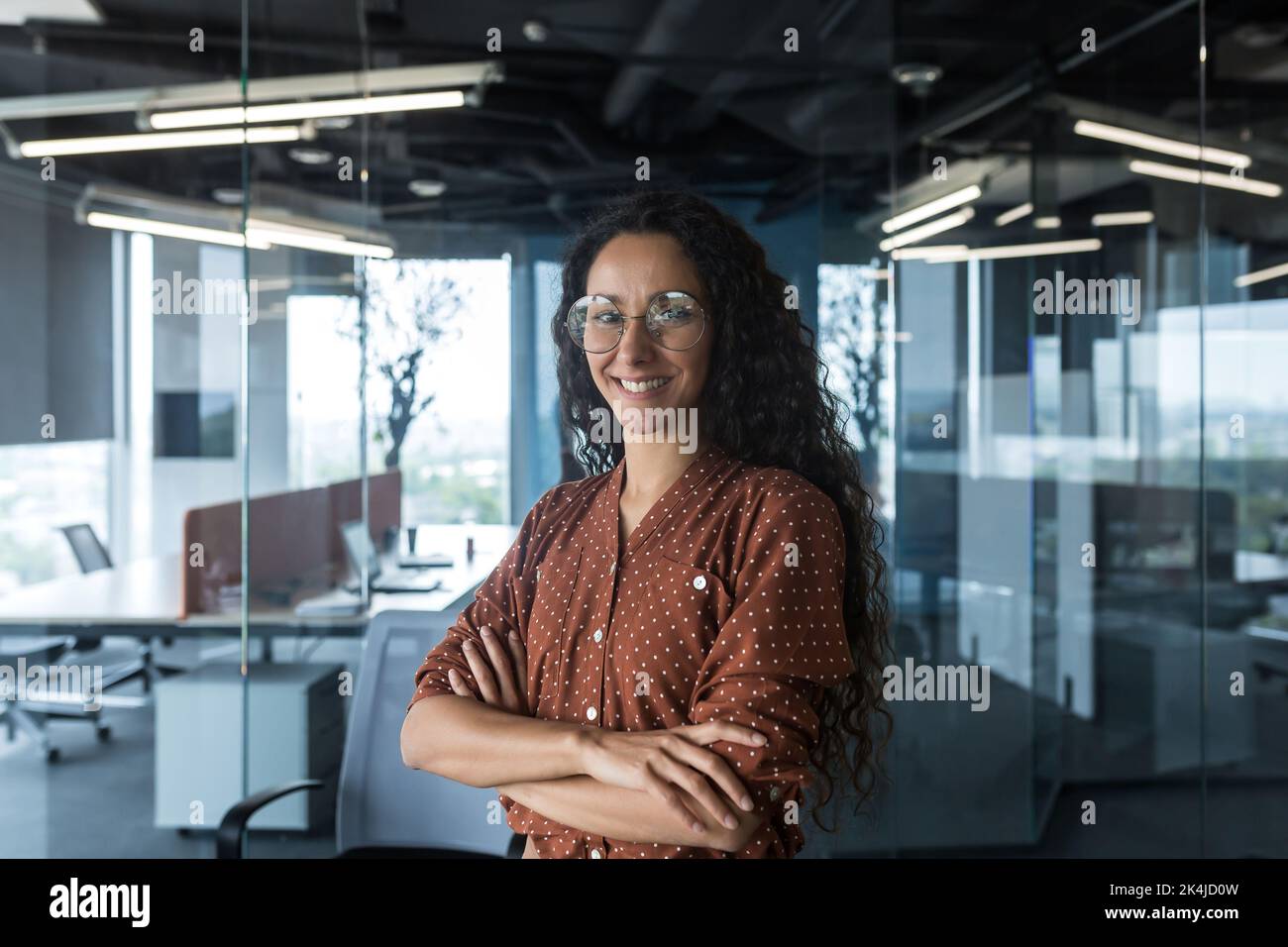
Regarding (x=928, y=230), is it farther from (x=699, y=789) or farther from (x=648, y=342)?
(x=699, y=789)

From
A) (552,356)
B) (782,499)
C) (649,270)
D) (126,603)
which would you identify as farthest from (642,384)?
(126,603)

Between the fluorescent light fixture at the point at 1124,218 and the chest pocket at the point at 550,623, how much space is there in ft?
7.94

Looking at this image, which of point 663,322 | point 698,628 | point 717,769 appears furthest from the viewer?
point 663,322

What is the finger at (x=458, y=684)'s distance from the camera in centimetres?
129

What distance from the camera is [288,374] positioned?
8.95 ft

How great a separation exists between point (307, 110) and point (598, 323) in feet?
6.17

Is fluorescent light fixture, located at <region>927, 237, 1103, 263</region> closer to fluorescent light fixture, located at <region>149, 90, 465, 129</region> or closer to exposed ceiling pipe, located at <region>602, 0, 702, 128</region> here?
exposed ceiling pipe, located at <region>602, 0, 702, 128</region>

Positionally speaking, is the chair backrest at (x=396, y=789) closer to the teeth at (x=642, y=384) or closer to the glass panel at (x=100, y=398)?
the glass panel at (x=100, y=398)

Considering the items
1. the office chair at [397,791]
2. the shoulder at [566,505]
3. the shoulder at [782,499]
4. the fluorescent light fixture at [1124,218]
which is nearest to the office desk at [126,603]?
the office chair at [397,791]

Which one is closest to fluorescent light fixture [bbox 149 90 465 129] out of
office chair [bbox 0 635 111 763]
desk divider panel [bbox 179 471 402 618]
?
desk divider panel [bbox 179 471 402 618]

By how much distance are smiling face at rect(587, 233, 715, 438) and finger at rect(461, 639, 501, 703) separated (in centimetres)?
39

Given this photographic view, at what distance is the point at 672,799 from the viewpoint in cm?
109

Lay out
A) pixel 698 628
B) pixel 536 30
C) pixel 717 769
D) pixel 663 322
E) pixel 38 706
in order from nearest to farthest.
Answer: pixel 717 769, pixel 698 628, pixel 663 322, pixel 38 706, pixel 536 30
